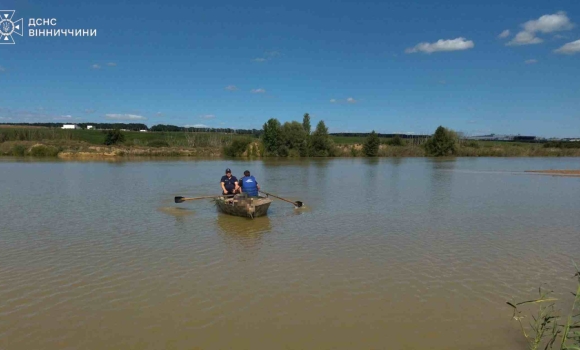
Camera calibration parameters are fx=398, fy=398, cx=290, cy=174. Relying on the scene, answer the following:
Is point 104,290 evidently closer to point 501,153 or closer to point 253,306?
point 253,306

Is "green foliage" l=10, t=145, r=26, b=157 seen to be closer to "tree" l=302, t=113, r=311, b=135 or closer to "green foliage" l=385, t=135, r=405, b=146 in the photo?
"tree" l=302, t=113, r=311, b=135

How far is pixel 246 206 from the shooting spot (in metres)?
13.4

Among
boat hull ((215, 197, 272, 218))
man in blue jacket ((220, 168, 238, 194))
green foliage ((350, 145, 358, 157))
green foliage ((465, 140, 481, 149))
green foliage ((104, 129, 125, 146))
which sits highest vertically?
green foliage ((104, 129, 125, 146))

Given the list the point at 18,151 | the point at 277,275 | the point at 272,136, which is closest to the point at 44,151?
the point at 18,151

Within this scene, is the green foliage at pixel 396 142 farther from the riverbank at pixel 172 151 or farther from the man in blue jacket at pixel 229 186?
the man in blue jacket at pixel 229 186

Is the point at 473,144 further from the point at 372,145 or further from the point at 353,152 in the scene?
the point at 353,152

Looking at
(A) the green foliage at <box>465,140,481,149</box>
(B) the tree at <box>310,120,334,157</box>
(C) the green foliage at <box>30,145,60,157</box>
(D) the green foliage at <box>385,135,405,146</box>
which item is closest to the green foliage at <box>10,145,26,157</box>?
(C) the green foliage at <box>30,145,60,157</box>

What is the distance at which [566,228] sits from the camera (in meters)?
12.2

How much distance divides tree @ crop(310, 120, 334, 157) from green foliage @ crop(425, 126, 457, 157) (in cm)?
2038

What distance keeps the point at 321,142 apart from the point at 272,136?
27.5ft

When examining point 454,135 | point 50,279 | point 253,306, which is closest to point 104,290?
point 50,279

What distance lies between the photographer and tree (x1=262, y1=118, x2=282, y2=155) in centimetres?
6662

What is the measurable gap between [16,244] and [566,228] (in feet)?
50.9

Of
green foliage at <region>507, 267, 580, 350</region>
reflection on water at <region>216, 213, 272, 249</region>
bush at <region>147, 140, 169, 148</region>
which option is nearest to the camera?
green foliage at <region>507, 267, 580, 350</region>
